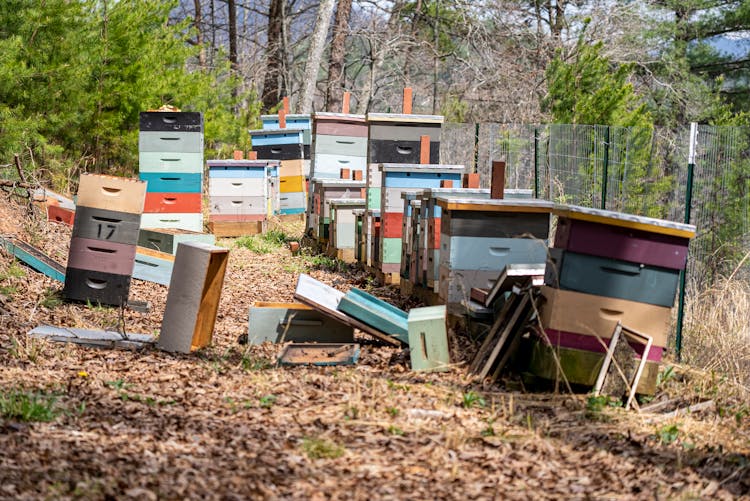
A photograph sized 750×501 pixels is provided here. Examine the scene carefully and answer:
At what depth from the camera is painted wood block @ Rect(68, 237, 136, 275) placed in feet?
23.7

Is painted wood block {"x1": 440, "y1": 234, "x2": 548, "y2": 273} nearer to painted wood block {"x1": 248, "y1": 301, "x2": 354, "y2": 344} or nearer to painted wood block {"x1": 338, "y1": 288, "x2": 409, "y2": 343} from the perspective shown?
painted wood block {"x1": 338, "y1": 288, "x2": 409, "y2": 343}

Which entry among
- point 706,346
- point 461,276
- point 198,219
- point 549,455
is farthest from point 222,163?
point 549,455

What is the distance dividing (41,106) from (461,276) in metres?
7.60

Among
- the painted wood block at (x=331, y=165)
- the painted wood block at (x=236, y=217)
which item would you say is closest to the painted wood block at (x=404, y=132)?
the painted wood block at (x=331, y=165)

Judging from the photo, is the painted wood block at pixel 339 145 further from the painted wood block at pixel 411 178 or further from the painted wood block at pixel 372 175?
the painted wood block at pixel 411 178

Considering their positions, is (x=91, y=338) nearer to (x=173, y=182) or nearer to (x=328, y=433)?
(x=328, y=433)

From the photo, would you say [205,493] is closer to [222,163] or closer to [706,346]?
[706,346]

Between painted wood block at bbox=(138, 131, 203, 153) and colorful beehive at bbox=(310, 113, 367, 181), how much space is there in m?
2.43

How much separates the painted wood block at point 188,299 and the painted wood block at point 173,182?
4.95 m

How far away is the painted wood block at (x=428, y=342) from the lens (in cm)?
573

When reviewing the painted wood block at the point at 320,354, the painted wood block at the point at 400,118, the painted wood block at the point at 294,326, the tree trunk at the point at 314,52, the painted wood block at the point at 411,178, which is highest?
the tree trunk at the point at 314,52

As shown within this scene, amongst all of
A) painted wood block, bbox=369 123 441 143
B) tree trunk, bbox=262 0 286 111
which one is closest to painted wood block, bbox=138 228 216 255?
painted wood block, bbox=369 123 441 143

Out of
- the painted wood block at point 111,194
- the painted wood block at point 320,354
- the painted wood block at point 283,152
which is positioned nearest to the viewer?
the painted wood block at point 320,354

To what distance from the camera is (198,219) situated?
11.2 meters
